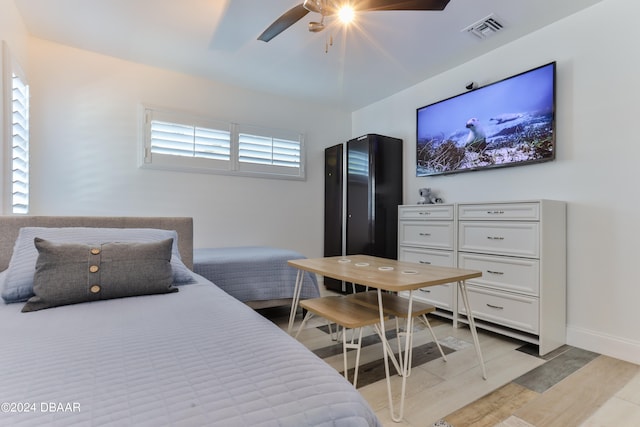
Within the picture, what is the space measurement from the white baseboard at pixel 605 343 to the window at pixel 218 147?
10.2 ft

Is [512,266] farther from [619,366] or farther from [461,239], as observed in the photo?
[619,366]

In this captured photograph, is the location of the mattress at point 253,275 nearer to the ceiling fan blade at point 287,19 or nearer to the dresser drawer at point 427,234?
the dresser drawer at point 427,234

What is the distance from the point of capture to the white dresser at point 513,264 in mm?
2164

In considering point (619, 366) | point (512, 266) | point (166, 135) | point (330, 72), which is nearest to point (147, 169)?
point (166, 135)

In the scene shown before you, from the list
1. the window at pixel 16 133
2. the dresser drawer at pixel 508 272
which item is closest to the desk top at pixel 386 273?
the dresser drawer at pixel 508 272

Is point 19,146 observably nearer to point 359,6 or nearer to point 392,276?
point 359,6

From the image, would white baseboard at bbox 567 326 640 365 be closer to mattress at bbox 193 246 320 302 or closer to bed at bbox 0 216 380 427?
mattress at bbox 193 246 320 302

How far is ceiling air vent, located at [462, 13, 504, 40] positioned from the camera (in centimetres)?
238

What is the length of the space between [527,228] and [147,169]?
345 cm

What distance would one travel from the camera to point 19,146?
2.34m

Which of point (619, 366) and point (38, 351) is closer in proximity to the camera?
point (38, 351)

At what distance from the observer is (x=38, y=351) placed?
0.83 meters

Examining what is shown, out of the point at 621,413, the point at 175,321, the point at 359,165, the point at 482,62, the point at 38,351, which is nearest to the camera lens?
the point at 38,351

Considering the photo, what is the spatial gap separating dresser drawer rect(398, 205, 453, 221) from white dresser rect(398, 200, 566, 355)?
0.01 m
